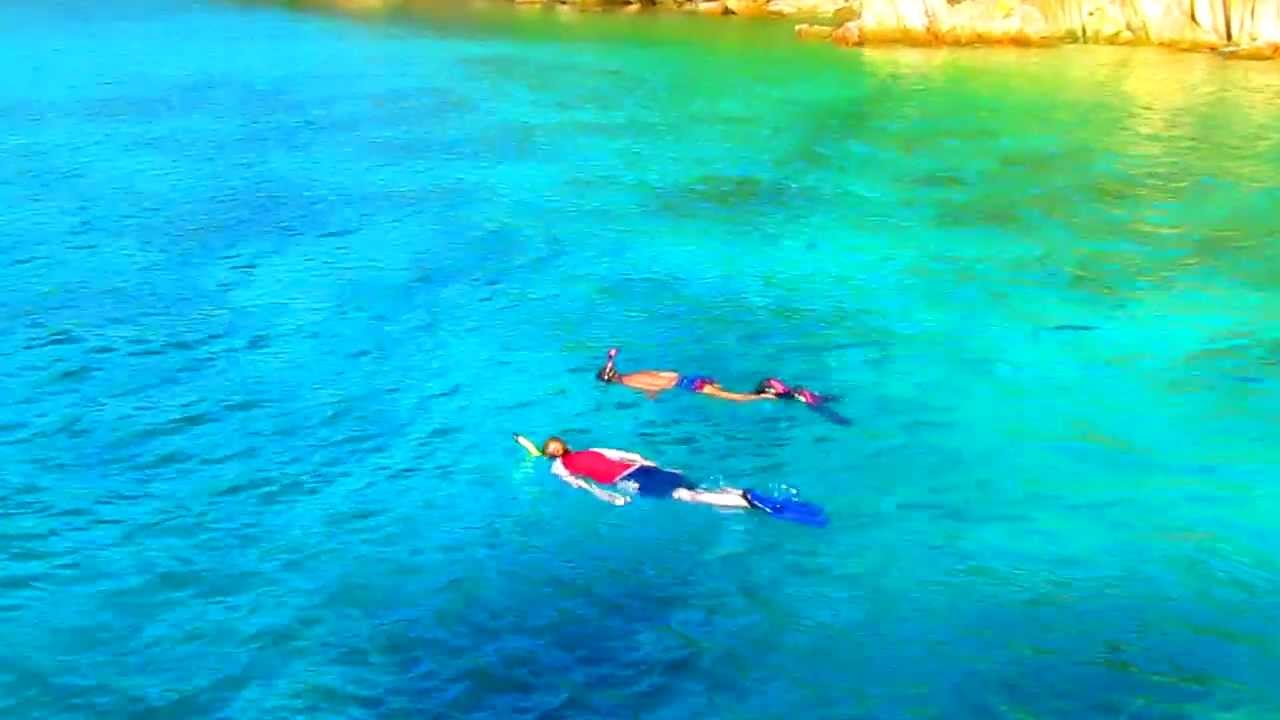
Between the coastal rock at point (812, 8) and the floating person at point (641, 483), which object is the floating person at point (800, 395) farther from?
the coastal rock at point (812, 8)

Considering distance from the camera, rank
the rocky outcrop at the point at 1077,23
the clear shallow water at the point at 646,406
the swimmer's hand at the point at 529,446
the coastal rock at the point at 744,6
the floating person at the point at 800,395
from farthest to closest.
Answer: the coastal rock at the point at 744,6 < the rocky outcrop at the point at 1077,23 < the floating person at the point at 800,395 < the swimmer's hand at the point at 529,446 < the clear shallow water at the point at 646,406

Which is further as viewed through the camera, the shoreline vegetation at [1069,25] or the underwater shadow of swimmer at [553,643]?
the shoreline vegetation at [1069,25]

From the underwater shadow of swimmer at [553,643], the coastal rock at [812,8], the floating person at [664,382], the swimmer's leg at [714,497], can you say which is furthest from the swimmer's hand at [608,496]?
the coastal rock at [812,8]

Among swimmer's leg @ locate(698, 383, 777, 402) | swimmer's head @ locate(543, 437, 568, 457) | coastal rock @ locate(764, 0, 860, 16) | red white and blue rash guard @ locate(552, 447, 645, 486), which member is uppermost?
coastal rock @ locate(764, 0, 860, 16)

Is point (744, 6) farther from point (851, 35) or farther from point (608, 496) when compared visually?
point (608, 496)

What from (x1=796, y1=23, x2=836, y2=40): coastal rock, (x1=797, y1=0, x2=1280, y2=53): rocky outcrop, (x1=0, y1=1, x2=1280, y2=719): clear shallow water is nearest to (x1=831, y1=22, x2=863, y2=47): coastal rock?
(x1=797, y1=0, x2=1280, y2=53): rocky outcrop

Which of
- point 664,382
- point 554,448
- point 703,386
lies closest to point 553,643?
point 554,448

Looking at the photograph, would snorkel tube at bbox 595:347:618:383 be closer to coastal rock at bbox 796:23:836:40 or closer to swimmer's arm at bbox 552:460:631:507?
swimmer's arm at bbox 552:460:631:507

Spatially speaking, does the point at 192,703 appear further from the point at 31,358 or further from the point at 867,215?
the point at 867,215
